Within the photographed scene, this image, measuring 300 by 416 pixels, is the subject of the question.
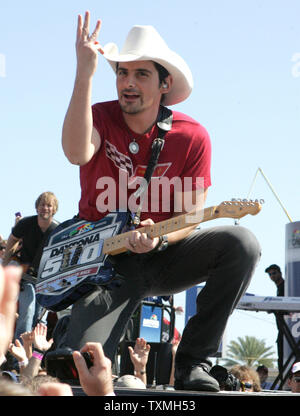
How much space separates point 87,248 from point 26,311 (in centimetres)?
312

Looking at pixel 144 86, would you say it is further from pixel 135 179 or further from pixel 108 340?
pixel 108 340

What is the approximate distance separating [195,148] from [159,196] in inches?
14.4

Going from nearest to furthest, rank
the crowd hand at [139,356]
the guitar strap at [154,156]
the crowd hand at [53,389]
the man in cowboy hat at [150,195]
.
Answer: the crowd hand at [53,389] → the man in cowboy hat at [150,195] → the guitar strap at [154,156] → the crowd hand at [139,356]

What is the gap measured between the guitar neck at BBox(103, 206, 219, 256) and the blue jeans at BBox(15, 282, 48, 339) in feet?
10.8

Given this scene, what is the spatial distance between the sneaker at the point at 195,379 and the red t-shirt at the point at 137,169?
3.15 ft

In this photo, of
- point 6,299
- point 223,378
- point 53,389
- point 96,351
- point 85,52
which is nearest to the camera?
point 6,299

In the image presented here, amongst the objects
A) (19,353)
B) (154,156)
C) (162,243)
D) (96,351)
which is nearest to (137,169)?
(154,156)

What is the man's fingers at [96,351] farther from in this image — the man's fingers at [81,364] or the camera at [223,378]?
the camera at [223,378]

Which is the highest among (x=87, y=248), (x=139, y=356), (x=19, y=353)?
(x=87, y=248)

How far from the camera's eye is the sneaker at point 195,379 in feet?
11.5

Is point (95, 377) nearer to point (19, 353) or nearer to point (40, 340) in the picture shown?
point (19, 353)

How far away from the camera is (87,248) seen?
4.20 m

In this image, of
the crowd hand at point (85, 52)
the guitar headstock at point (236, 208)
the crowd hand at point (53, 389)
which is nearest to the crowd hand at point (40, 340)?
the guitar headstock at point (236, 208)

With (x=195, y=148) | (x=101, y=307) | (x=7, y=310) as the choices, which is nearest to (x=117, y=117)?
(x=195, y=148)
